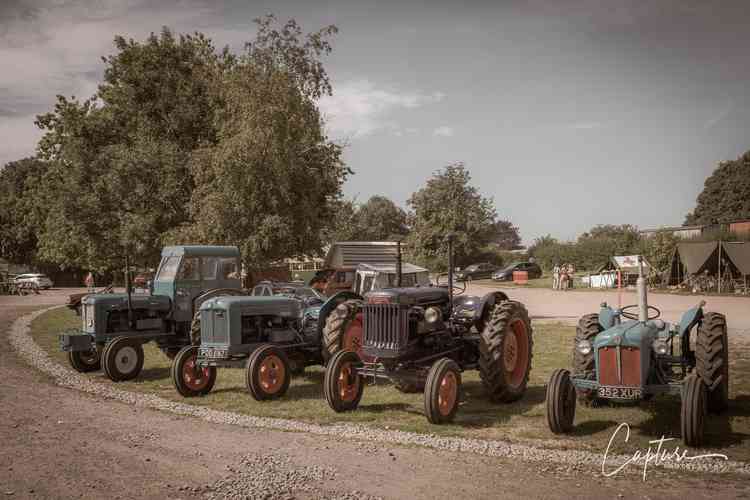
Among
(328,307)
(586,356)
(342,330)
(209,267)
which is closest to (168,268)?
(209,267)

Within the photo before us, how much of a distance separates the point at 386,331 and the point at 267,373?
189 centimetres

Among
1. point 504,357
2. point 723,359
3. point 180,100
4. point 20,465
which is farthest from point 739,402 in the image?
point 180,100

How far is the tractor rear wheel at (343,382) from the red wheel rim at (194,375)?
7.87 ft

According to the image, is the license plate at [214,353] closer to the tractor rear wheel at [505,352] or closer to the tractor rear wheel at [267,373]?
the tractor rear wheel at [267,373]

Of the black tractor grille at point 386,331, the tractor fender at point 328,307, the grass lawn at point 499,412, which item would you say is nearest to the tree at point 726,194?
the grass lawn at point 499,412

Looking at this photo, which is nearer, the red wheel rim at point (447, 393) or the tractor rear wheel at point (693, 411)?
the tractor rear wheel at point (693, 411)

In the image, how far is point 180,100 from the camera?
25.4 metres

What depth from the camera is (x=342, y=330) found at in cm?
848

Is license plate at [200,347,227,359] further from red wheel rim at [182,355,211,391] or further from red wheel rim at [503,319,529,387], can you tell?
red wheel rim at [503,319,529,387]

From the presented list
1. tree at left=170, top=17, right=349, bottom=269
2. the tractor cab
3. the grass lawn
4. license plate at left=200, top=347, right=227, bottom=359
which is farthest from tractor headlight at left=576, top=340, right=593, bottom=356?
tree at left=170, top=17, right=349, bottom=269

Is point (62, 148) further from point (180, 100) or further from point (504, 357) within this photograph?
point (504, 357)

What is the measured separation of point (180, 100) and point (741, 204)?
176 ft

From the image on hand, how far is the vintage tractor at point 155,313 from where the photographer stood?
1030 cm

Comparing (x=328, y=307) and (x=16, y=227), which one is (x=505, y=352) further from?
(x=16, y=227)
